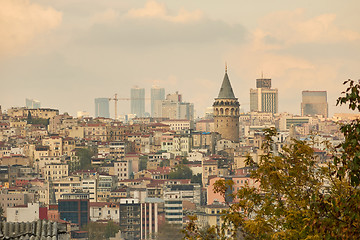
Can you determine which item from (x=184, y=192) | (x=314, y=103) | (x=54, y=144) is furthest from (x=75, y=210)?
(x=314, y=103)

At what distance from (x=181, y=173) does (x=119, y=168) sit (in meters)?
4.76

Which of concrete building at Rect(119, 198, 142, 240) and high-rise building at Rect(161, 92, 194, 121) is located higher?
high-rise building at Rect(161, 92, 194, 121)

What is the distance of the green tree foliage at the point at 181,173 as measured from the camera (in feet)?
254

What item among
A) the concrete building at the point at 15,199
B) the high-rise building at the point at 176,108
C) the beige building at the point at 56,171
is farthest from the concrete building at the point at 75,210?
the high-rise building at the point at 176,108

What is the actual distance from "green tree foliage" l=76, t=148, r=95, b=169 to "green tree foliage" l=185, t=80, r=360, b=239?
7243 cm

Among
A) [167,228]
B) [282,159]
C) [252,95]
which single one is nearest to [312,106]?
[252,95]

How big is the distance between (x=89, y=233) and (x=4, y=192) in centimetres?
927

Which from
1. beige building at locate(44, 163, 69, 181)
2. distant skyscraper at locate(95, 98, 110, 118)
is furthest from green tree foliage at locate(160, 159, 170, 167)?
distant skyscraper at locate(95, 98, 110, 118)

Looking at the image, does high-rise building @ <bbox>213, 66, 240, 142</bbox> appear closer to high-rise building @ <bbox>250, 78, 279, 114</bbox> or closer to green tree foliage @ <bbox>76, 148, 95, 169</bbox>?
green tree foliage @ <bbox>76, 148, 95, 169</bbox>

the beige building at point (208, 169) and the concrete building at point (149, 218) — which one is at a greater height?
the beige building at point (208, 169)

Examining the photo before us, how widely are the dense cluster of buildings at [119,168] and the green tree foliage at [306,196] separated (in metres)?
32.2

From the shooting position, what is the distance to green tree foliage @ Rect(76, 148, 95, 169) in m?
83.7

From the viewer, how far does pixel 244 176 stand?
69.6 metres

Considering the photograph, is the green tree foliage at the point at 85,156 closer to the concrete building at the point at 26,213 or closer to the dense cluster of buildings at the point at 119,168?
the dense cluster of buildings at the point at 119,168
